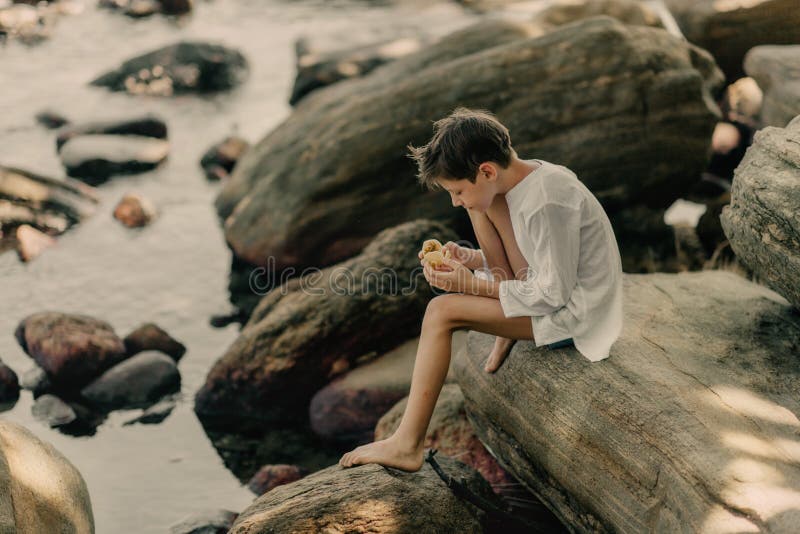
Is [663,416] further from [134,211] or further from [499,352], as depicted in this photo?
[134,211]

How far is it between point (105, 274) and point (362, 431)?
131 inches

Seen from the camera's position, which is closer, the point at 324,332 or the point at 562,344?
the point at 562,344

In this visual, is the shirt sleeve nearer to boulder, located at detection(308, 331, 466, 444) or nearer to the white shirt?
the white shirt

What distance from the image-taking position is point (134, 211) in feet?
29.3

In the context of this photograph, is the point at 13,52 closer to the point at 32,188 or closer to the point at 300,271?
the point at 32,188

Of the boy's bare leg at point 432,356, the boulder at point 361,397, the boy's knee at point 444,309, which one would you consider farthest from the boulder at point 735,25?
the boy's knee at point 444,309

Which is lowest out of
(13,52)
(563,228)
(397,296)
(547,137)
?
(13,52)

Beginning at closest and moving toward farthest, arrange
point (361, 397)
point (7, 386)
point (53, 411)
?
point (361, 397) → point (53, 411) → point (7, 386)

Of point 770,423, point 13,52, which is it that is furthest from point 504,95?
point 13,52

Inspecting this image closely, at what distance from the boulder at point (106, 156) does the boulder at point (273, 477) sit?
5.32 metres

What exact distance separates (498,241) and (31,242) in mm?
5714

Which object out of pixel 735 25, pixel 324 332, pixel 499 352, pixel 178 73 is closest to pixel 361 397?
pixel 324 332

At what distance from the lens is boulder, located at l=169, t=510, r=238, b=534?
491 centimetres

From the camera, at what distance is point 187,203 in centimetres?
931
